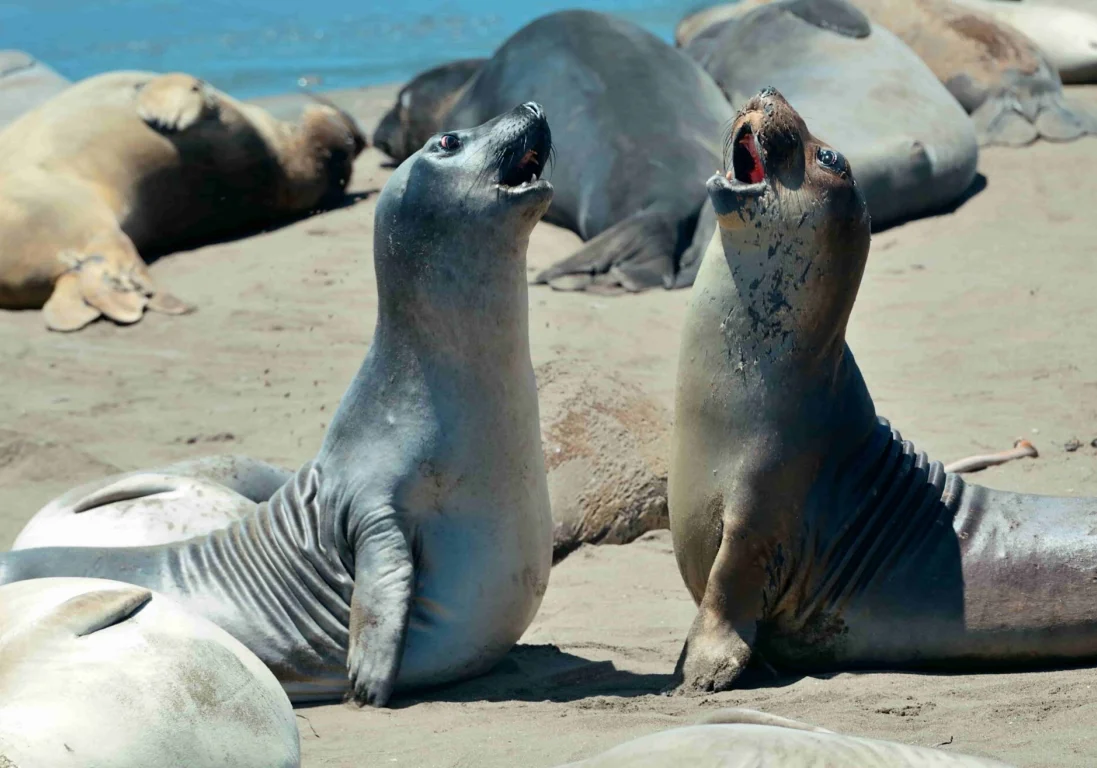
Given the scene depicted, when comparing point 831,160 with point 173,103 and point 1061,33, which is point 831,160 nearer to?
point 173,103

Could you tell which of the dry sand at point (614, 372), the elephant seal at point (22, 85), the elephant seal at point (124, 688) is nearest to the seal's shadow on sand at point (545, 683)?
Answer: the dry sand at point (614, 372)

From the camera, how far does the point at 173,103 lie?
34.7 feet

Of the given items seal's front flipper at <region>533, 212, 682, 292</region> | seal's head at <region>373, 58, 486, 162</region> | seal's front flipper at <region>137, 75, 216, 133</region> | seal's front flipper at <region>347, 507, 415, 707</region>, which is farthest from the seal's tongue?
seal's head at <region>373, 58, 486, 162</region>

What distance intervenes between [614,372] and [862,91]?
4.55 meters

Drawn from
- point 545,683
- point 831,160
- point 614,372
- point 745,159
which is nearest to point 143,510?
point 545,683

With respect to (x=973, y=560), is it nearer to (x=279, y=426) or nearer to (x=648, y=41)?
(x=279, y=426)

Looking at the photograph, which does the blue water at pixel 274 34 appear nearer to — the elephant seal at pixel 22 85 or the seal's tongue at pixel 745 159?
the elephant seal at pixel 22 85

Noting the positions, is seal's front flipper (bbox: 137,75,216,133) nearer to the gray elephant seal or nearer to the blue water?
the gray elephant seal

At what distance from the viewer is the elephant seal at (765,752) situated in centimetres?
234

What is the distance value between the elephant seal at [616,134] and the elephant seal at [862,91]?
619mm

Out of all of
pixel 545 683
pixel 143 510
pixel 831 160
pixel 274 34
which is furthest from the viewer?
pixel 274 34

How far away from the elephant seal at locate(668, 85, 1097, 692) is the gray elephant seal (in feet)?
1.62

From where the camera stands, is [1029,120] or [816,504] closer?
[816,504]

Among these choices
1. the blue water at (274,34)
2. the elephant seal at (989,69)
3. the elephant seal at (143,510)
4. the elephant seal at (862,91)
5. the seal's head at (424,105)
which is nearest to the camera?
the elephant seal at (143,510)
